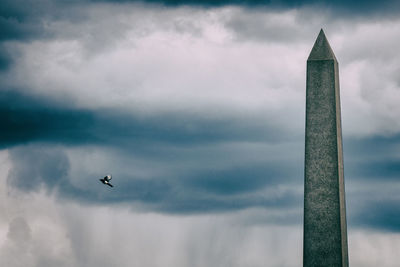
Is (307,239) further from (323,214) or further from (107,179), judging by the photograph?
(107,179)

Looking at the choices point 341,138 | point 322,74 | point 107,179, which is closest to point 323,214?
point 341,138

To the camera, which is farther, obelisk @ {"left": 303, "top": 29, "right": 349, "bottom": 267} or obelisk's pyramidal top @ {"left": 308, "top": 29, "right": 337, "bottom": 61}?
obelisk's pyramidal top @ {"left": 308, "top": 29, "right": 337, "bottom": 61}

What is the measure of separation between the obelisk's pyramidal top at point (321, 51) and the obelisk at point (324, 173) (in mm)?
66

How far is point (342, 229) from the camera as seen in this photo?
1282 inches

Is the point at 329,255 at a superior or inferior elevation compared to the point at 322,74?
inferior

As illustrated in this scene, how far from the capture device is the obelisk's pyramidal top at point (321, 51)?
33.8 m

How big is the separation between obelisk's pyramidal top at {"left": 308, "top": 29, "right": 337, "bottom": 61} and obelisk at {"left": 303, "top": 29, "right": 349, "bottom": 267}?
0.22 feet

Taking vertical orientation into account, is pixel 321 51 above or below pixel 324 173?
above

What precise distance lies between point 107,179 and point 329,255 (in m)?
9.79

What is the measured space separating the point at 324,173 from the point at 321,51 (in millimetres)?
5266

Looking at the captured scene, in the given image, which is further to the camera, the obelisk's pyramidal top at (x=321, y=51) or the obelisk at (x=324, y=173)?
the obelisk's pyramidal top at (x=321, y=51)

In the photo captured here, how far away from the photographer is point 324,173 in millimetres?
32875

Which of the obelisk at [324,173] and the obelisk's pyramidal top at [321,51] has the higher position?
the obelisk's pyramidal top at [321,51]

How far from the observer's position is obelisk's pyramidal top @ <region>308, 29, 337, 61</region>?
33781 millimetres
